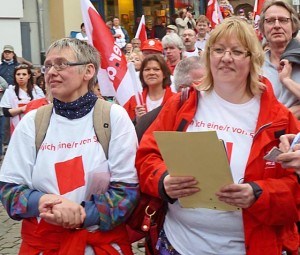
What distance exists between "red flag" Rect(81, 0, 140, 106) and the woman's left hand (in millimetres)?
3099

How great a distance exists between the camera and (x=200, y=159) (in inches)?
101

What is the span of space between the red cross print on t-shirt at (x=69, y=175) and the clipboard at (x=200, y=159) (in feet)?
1.57

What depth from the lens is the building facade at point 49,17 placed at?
15.8m

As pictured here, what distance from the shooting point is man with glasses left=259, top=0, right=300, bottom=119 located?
3.84 meters

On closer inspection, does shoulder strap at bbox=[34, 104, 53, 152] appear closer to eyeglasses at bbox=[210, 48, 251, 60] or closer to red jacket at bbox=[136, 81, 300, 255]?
red jacket at bbox=[136, 81, 300, 255]

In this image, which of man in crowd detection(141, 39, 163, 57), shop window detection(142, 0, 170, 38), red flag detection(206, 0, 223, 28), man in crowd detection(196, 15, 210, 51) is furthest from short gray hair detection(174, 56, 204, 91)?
shop window detection(142, 0, 170, 38)

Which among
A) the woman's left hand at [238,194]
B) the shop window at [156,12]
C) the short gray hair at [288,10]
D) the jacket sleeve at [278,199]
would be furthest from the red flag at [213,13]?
the shop window at [156,12]

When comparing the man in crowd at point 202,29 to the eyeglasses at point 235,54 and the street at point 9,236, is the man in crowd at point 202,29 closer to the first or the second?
the street at point 9,236

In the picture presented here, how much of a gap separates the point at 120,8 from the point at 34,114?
19.8m

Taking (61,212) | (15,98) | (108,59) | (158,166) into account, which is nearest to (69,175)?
(61,212)

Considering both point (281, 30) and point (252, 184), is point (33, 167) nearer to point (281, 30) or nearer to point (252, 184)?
point (252, 184)

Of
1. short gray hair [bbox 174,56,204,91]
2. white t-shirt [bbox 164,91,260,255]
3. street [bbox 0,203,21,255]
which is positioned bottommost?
street [bbox 0,203,21,255]

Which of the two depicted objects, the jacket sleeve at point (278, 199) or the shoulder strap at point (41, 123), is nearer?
the jacket sleeve at point (278, 199)

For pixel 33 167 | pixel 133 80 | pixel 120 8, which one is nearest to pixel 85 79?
pixel 33 167
